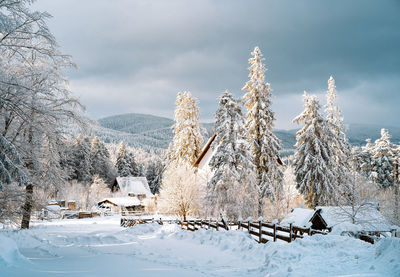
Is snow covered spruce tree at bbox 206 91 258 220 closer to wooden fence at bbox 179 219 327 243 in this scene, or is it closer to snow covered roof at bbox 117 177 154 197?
wooden fence at bbox 179 219 327 243

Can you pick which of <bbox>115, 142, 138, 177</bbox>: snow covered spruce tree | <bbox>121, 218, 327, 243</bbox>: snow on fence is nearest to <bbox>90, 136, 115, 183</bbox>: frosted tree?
<bbox>115, 142, 138, 177</bbox>: snow covered spruce tree

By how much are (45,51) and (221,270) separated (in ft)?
33.4

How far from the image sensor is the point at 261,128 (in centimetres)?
2697

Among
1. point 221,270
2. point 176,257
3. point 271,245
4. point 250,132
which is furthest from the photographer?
point 250,132

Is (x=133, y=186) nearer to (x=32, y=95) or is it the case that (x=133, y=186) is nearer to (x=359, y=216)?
(x=359, y=216)

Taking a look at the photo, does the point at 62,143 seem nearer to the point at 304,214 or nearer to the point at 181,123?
the point at 304,214

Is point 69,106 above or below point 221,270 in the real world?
above

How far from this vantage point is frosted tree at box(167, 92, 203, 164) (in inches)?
1458

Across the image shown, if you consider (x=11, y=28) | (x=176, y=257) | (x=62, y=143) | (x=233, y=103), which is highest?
(x=233, y=103)

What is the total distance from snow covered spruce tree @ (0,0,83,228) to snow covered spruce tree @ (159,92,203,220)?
A: 1739cm

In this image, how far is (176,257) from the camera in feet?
38.2

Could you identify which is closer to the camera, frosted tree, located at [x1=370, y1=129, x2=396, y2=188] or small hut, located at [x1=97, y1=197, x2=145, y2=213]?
frosted tree, located at [x1=370, y1=129, x2=396, y2=188]

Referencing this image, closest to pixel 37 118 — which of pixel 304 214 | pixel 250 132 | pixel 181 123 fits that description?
pixel 250 132

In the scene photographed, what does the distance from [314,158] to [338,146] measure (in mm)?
4809
